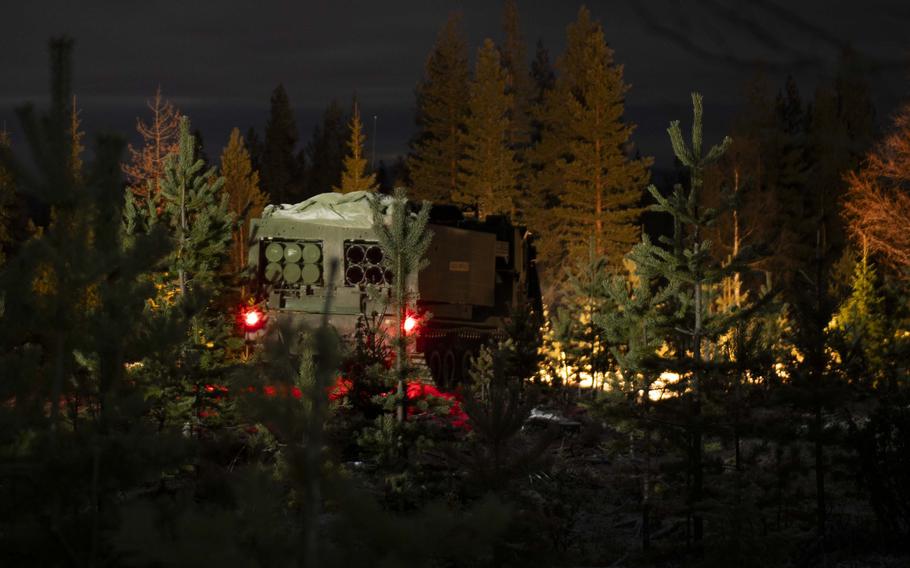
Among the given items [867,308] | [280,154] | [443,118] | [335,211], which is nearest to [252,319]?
[335,211]

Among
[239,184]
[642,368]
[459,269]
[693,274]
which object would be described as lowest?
[642,368]

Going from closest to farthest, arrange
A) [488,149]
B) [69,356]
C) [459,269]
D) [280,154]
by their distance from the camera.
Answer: [69,356] → [459,269] → [488,149] → [280,154]

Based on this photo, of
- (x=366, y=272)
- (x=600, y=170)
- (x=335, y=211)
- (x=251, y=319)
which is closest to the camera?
(x=251, y=319)

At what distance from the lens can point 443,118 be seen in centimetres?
5694

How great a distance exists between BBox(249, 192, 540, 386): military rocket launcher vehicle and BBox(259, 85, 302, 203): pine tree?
2146 inches

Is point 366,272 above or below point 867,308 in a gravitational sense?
above

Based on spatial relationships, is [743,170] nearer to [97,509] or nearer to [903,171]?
[903,171]

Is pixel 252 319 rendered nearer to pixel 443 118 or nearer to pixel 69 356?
pixel 69 356

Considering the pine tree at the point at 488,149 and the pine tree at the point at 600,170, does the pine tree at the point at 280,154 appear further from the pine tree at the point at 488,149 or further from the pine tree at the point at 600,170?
the pine tree at the point at 600,170

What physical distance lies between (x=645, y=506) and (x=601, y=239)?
3553 cm

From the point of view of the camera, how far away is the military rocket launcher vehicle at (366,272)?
19156mm

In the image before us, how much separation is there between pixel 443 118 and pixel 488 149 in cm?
593

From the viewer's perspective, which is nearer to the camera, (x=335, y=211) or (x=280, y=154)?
(x=335, y=211)

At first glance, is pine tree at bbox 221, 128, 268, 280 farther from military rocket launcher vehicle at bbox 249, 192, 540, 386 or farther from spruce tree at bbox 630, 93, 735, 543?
spruce tree at bbox 630, 93, 735, 543
